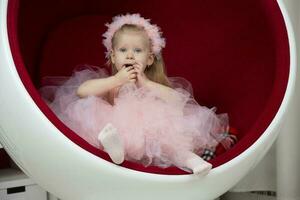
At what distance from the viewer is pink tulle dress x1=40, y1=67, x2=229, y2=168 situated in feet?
3.41

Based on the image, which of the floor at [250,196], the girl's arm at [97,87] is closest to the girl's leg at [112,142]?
the girl's arm at [97,87]

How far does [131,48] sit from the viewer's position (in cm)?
122

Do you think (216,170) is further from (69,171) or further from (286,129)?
(286,129)

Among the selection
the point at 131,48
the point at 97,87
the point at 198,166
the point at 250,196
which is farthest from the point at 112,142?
the point at 250,196

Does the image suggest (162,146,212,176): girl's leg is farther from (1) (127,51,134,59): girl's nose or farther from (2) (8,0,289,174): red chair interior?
(1) (127,51,134,59): girl's nose

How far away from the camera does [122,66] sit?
122 centimetres

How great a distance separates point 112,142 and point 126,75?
1.16ft

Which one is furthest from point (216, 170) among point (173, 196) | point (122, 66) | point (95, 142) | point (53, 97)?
point (53, 97)

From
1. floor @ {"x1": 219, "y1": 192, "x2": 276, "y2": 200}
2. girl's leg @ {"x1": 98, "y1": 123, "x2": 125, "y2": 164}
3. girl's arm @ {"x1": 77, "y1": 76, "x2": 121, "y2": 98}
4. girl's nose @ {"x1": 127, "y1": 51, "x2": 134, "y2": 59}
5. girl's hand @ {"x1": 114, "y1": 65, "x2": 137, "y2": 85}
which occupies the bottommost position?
floor @ {"x1": 219, "y1": 192, "x2": 276, "y2": 200}

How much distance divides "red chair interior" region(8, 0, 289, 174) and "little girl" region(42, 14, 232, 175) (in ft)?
0.29

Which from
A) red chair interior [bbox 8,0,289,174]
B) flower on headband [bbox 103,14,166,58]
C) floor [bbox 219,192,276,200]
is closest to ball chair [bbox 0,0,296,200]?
red chair interior [bbox 8,0,289,174]

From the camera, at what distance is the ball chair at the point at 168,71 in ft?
2.95

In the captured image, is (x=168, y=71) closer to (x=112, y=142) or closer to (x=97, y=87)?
(x=97, y=87)

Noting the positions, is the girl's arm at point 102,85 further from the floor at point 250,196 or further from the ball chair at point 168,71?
the floor at point 250,196
